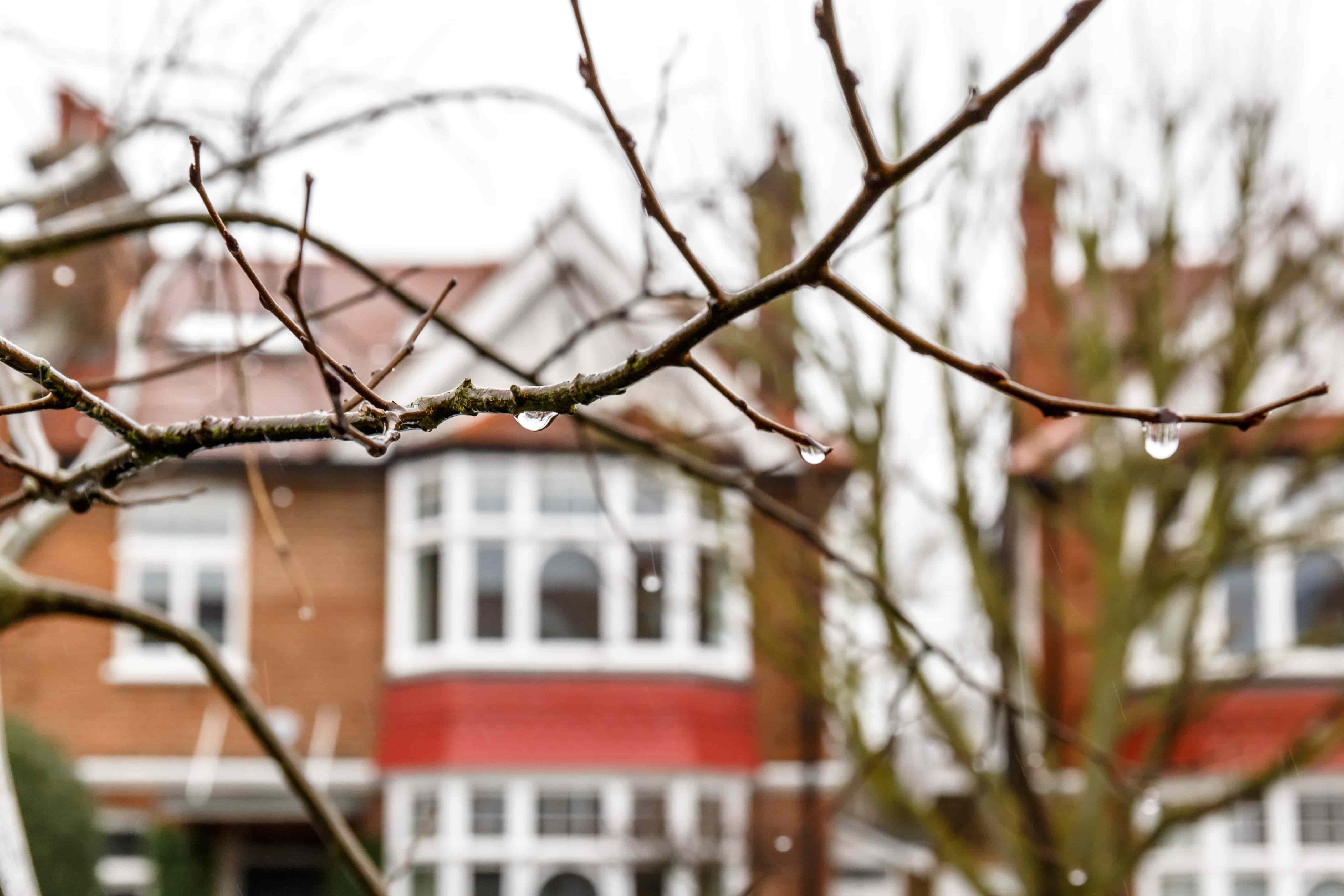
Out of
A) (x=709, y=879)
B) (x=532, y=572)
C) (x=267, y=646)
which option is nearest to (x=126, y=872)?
(x=267, y=646)

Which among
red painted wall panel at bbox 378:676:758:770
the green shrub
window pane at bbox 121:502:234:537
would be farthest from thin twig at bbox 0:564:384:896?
window pane at bbox 121:502:234:537

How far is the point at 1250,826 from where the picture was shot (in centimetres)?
1202

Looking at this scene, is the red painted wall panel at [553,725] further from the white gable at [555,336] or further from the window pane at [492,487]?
the white gable at [555,336]

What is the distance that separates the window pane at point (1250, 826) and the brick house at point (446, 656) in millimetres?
2924

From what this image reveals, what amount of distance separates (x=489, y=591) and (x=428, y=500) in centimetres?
109

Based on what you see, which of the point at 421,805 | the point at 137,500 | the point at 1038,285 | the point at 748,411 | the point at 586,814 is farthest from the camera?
the point at 421,805

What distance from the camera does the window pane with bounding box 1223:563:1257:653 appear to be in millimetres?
12055

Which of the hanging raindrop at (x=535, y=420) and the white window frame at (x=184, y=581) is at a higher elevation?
the white window frame at (x=184, y=581)

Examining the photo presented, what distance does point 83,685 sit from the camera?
11.9 meters

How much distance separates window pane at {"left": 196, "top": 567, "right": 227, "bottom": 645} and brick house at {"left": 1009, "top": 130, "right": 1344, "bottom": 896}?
23.7 feet

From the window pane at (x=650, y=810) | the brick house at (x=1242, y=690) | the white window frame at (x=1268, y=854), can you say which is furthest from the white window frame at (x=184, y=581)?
the white window frame at (x=1268, y=854)

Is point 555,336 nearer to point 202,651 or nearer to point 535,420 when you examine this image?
point 202,651

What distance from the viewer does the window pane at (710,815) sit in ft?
36.1

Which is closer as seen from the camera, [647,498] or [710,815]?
[710,815]
